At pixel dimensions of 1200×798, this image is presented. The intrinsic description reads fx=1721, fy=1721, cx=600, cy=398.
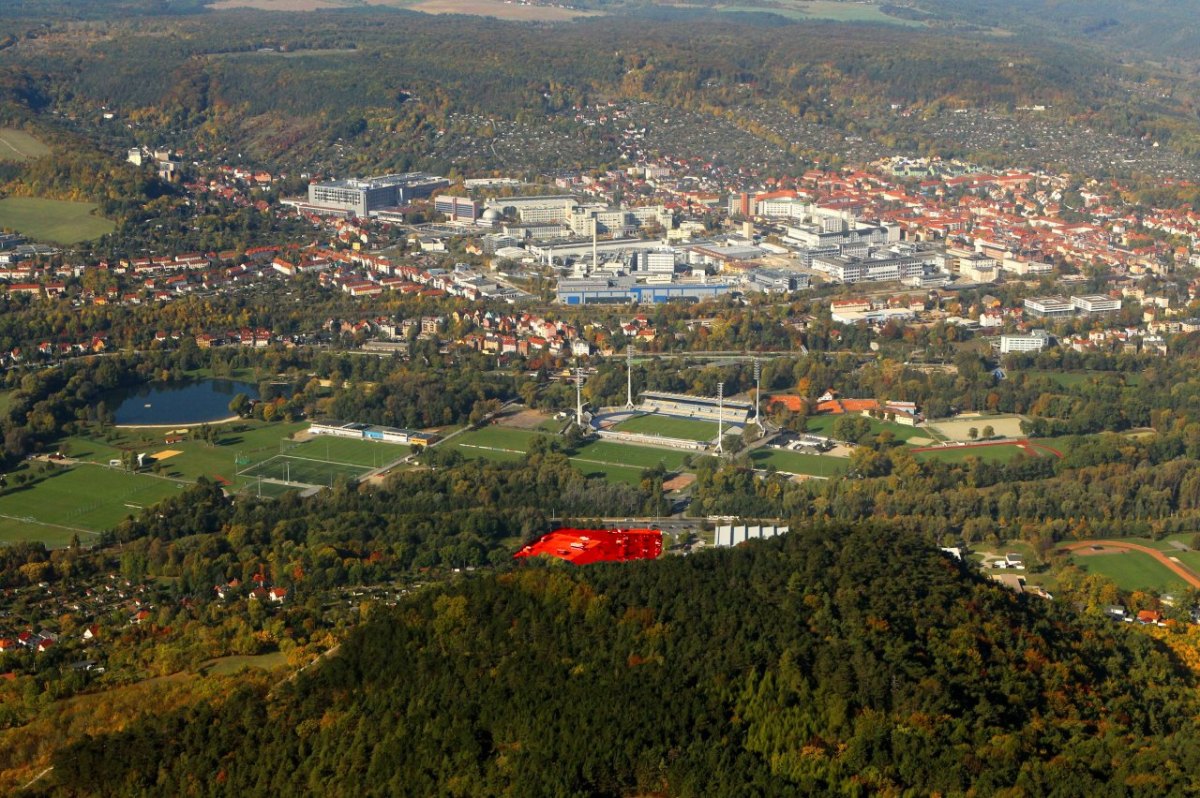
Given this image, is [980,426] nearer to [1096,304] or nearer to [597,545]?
[597,545]

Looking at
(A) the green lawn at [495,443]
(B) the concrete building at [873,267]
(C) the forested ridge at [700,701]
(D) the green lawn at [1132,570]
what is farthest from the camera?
(B) the concrete building at [873,267]

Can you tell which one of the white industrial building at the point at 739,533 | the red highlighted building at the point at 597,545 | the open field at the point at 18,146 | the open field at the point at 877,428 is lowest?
the open field at the point at 877,428

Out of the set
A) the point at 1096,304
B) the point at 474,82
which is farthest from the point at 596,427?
the point at 474,82

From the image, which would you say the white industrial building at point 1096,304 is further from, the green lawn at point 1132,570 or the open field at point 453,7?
the open field at point 453,7

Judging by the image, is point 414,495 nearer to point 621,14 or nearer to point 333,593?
point 333,593

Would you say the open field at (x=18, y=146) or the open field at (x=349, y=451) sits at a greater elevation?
the open field at (x=18, y=146)

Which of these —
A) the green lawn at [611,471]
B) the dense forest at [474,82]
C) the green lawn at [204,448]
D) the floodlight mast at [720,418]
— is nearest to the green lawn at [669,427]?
the floodlight mast at [720,418]
